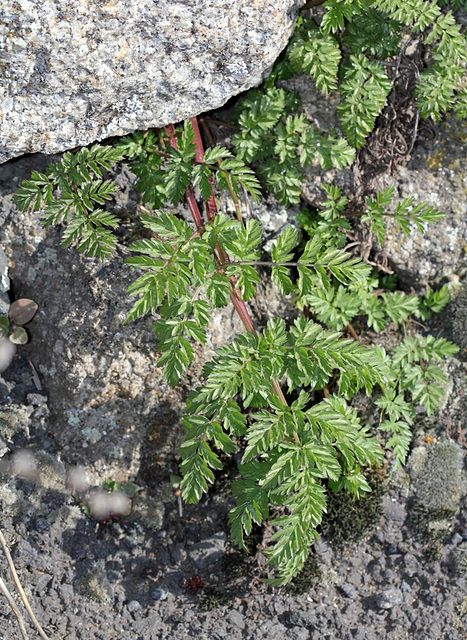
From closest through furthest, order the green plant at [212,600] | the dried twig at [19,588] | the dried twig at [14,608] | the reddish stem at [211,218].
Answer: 1. the dried twig at [14,608]
2. the dried twig at [19,588]
3. the reddish stem at [211,218]
4. the green plant at [212,600]

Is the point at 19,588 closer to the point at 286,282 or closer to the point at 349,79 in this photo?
the point at 286,282

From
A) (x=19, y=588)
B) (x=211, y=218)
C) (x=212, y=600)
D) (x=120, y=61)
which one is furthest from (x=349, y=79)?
(x=19, y=588)

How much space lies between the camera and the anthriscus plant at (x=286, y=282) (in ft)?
10.4

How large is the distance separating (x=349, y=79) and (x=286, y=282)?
5.00ft

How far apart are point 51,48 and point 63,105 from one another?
0.31 metres

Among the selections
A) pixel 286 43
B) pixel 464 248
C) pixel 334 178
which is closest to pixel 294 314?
pixel 334 178

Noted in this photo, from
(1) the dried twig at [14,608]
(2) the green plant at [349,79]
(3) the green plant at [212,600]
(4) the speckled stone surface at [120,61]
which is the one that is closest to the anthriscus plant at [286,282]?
(2) the green plant at [349,79]

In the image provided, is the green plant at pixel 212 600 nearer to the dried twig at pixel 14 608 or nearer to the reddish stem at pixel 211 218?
the dried twig at pixel 14 608

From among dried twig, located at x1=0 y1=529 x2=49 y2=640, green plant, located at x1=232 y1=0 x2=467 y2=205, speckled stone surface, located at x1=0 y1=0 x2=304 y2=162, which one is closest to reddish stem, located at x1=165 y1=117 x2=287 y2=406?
speckled stone surface, located at x1=0 y1=0 x2=304 y2=162

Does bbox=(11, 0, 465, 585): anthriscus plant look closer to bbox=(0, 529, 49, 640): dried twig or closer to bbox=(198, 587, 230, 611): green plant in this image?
bbox=(198, 587, 230, 611): green plant

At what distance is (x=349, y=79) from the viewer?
3871 millimetres

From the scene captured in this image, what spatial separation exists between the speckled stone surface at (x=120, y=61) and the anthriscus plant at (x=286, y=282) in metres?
0.22

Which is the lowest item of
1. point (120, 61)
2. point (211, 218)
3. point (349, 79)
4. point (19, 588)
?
point (19, 588)

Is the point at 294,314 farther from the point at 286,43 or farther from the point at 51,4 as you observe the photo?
the point at 51,4
